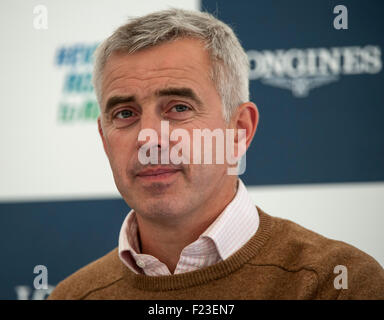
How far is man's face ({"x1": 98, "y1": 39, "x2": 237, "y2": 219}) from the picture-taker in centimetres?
109

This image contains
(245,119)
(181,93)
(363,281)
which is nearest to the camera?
(363,281)

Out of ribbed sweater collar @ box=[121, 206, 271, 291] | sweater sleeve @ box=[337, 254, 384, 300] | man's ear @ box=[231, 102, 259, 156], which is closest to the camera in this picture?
sweater sleeve @ box=[337, 254, 384, 300]

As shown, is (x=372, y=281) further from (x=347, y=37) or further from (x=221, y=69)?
(x=347, y=37)

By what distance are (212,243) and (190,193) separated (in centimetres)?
14

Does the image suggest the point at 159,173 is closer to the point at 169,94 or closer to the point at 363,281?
the point at 169,94

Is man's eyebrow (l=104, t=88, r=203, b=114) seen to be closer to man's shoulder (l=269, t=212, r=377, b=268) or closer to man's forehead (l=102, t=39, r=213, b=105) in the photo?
man's forehead (l=102, t=39, r=213, b=105)

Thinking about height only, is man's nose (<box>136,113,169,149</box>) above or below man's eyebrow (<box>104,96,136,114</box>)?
below

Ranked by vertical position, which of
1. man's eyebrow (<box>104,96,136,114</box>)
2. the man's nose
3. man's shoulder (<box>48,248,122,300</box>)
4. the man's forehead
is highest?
the man's forehead

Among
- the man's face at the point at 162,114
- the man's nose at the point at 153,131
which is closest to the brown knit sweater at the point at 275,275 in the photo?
the man's face at the point at 162,114

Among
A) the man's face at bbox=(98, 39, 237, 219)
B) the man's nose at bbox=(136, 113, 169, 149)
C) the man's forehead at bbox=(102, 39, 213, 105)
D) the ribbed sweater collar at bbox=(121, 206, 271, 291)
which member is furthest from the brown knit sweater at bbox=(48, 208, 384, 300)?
the man's forehead at bbox=(102, 39, 213, 105)

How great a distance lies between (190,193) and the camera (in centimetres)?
111

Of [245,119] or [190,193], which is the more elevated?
[245,119]

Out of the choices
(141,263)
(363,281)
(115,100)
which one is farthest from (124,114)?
(363,281)

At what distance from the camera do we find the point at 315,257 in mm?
1066
